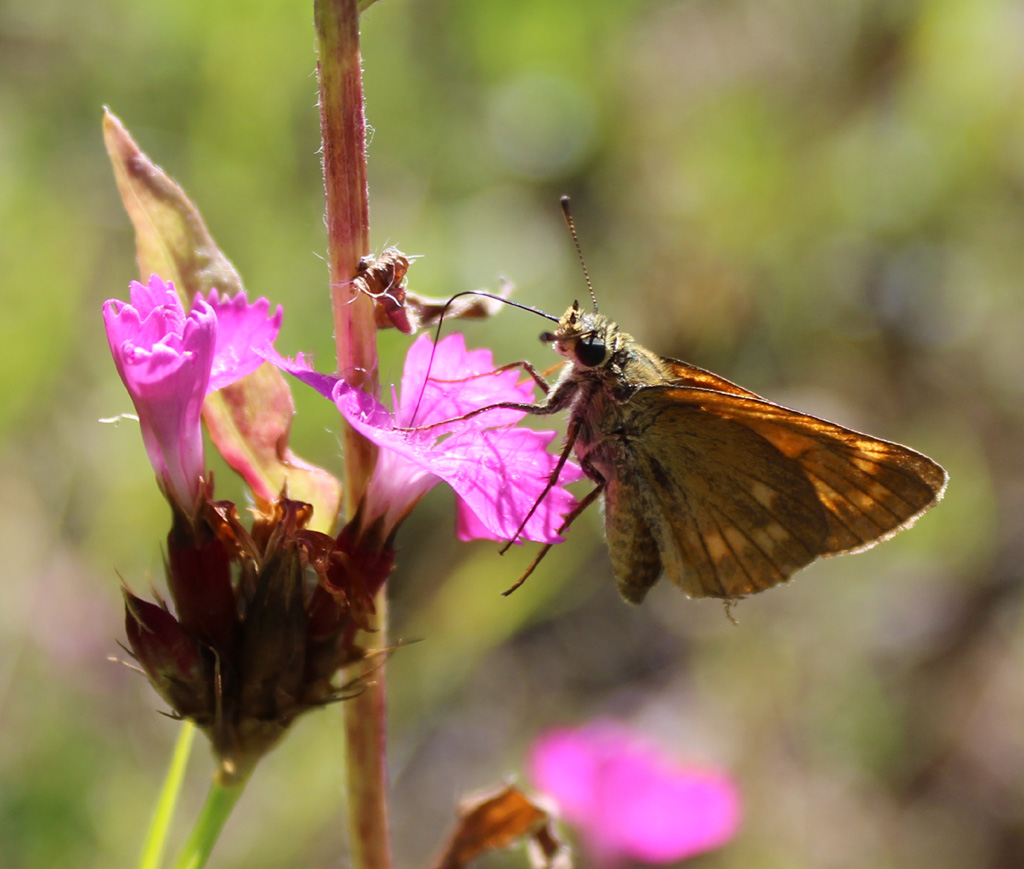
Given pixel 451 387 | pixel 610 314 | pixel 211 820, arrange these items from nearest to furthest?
1. pixel 211 820
2. pixel 451 387
3. pixel 610 314

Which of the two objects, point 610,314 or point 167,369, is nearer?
point 167,369

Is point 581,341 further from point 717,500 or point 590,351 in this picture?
point 717,500

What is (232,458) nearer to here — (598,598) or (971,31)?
(598,598)

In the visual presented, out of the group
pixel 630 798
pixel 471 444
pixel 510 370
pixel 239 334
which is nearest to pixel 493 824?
pixel 471 444

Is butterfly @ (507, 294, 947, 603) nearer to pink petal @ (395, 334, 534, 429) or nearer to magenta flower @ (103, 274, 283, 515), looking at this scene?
pink petal @ (395, 334, 534, 429)

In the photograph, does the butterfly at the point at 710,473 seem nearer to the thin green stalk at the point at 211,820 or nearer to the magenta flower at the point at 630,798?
the thin green stalk at the point at 211,820

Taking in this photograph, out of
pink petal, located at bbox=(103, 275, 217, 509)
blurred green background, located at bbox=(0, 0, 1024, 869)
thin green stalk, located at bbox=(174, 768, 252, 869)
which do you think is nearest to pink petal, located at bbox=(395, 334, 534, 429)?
pink petal, located at bbox=(103, 275, 217, 509)
